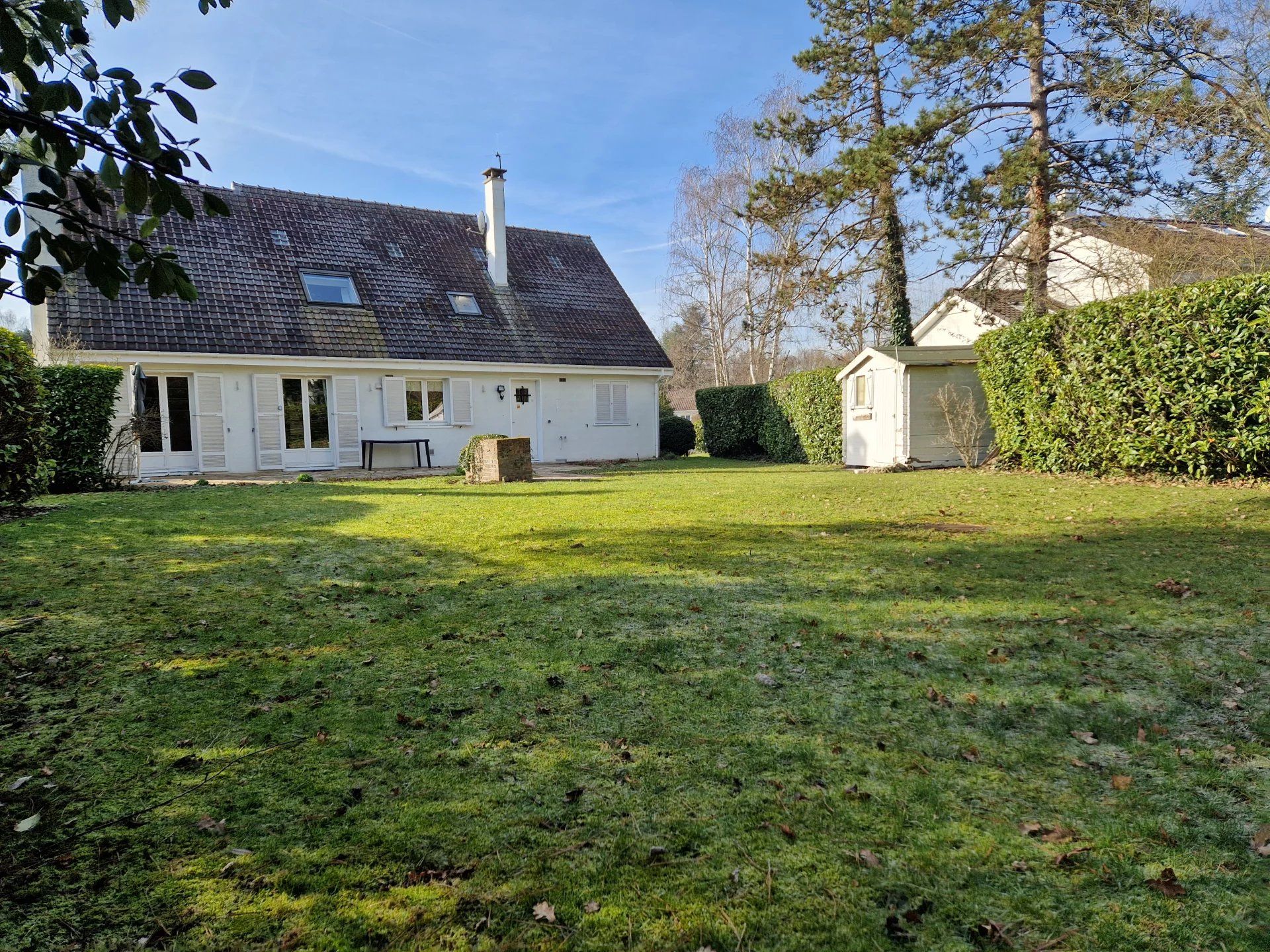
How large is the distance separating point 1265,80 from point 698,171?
21.5 metres

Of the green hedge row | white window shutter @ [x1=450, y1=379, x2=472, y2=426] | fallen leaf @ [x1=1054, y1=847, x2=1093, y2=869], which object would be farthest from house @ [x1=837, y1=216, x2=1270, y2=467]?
fallen leaf @ [x1=1054, y1=847, x2=1093, y2=869]

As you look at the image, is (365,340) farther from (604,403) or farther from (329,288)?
(604,403)

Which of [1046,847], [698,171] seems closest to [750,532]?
[1046,847]

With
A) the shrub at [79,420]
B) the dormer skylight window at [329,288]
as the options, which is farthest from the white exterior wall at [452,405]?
the shrub at [79,420]

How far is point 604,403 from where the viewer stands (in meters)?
21.0

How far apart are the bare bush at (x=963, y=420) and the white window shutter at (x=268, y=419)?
47.4 ft

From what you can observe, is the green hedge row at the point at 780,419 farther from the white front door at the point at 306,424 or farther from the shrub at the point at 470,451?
the white front door at the point at 306,424

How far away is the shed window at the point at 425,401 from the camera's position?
1833 cm

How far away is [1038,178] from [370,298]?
15.5 m

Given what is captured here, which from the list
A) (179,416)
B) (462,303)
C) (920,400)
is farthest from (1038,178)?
(179,416)

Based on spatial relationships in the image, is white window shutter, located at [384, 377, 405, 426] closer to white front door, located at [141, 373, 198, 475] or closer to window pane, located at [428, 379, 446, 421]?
window pane, located at [428, 379, 446, 421]

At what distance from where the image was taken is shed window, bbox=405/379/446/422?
60.1 feet

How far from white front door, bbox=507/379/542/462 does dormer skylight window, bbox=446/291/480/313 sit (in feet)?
7.75

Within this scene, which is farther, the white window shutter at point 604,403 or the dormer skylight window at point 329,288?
the white window shutter at point 604,403
